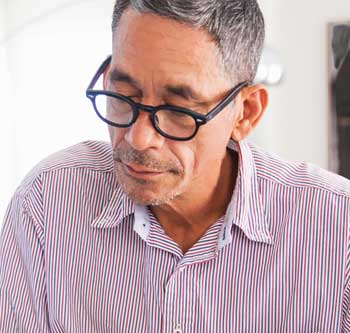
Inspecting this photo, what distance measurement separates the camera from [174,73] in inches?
35.9

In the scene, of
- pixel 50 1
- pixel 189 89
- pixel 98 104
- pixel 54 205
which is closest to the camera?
pixel 189 89

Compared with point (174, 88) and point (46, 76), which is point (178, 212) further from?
point (46, 76)

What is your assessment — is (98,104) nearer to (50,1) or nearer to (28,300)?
(28,300)

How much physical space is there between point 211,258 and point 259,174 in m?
0.17

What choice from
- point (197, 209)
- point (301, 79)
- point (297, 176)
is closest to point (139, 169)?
point (197, 209)

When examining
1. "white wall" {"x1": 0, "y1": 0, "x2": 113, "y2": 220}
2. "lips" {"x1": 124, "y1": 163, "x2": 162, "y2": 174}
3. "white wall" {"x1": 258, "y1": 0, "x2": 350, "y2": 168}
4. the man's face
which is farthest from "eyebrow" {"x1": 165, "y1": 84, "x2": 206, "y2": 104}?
"white wall" {"x1": 258, "y1": 0, "x2": 350, "y2": 168}

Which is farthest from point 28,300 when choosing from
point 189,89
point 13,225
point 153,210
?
point 189,89

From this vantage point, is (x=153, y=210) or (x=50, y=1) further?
(x=50, y=1)

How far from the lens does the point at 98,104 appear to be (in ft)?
3.49

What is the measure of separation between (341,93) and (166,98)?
6.55 ft

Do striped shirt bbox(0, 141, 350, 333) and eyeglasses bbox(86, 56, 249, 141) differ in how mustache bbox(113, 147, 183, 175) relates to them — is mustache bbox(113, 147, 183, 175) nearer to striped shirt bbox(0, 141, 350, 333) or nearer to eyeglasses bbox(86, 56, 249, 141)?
eyeglasses bbox(86, 56, 249, 141)

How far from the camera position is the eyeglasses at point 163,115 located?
931 mm

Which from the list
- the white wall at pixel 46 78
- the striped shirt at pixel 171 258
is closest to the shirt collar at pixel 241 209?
the striped shirt at pixel 171 258

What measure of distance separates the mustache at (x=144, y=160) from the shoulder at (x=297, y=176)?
8.7 inches
